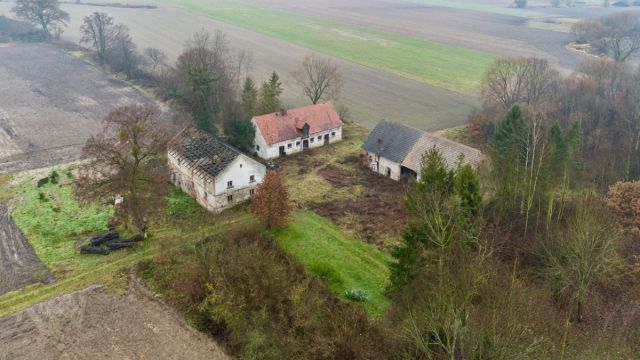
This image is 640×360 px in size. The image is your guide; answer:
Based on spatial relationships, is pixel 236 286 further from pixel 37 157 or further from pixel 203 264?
pixel 37 157

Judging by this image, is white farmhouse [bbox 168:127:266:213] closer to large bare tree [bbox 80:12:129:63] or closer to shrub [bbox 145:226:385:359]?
shrub [bbox 145:226:385:359]

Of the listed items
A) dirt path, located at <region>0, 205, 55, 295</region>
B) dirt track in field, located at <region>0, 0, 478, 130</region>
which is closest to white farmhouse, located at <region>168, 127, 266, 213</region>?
dirt path, located at <region>0, 205, 55, 295</region>

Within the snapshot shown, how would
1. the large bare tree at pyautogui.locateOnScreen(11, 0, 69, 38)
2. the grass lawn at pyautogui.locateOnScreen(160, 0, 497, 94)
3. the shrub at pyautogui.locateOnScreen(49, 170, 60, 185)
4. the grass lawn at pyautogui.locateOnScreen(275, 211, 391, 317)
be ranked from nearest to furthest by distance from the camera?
the grass lawn at pyautogui.locateOnScreen(275, 211, 391, 317) < the shrub at pyautogui.locateOnScreen(49, 170, 60, 185) < the grass lawn at pyautogui.locateOnScreen(160, 0, 497, 94) < the large bare tree at pyautogui.locateOnScreen(11, 0, 69, 38)

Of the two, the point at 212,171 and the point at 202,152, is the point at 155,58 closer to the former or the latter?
the point at 202,152

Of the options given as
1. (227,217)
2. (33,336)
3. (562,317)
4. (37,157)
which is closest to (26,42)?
(37,157)

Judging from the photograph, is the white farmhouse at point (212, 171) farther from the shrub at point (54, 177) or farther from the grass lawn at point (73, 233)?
the shrub at point (54, 177)

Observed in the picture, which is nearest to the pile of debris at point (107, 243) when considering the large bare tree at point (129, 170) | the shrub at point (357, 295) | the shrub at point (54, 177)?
the large bare tree at point (129, 170)
